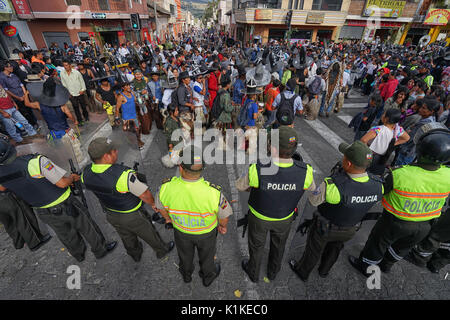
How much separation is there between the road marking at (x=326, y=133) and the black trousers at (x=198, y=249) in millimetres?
5631

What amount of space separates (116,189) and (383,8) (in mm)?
41318

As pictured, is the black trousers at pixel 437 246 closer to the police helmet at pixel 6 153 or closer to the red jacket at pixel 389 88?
the police helmet at pixel 6 153

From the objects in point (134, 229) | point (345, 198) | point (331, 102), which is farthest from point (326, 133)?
point (134, 229)

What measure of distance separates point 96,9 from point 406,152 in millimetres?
29638

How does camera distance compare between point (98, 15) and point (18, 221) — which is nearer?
point (18, 221)

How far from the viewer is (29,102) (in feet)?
17.8

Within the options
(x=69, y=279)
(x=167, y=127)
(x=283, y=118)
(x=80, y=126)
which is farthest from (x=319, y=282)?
(x=80, y=126)

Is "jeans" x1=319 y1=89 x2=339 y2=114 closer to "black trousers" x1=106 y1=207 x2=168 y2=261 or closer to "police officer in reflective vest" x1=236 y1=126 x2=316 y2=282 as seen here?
"police officer in reflective vest" x1=236 y1=126 x2=316 y2=282

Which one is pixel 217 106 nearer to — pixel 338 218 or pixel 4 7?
pixel 338 218

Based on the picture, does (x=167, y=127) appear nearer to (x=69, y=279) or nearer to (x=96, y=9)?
(x=69, y=279)

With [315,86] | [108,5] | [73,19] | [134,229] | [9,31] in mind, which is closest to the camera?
[134,229]

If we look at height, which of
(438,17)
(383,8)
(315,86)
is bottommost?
(315,86)

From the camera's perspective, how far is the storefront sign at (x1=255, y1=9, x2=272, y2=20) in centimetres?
2709

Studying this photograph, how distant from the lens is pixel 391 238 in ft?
8.95
